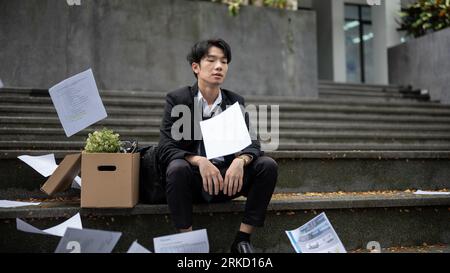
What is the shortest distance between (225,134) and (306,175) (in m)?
0.96

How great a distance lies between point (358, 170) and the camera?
2.65 m

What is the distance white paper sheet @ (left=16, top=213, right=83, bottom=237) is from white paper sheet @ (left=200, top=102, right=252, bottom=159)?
0.71 m

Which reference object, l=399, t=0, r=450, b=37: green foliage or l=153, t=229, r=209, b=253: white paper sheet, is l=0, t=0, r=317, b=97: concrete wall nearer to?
l=399, t=0, r=450, b=37: green foliage

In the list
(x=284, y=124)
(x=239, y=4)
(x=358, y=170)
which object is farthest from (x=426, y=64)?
(x=358, y=170)

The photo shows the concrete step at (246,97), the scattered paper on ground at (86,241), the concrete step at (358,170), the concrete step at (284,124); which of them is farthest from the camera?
the concrete step at (246,97)

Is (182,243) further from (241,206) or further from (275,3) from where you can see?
(275,3)

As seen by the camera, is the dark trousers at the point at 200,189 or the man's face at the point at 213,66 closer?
the dark trousers at the point at 200,189

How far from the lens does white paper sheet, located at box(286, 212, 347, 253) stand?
68.3 inches

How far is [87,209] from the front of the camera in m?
1.89

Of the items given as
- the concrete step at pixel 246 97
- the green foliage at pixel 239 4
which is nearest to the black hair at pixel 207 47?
the concrete step at pixel 246 97

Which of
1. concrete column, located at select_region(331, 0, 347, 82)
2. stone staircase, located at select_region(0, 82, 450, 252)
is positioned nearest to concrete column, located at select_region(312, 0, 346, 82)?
concrete column, located at select_region(331, 0, 347, 82)

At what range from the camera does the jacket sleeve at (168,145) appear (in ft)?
6.23

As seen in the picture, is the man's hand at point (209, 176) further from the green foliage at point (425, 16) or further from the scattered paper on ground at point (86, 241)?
the green foliage at point (425, 16)
